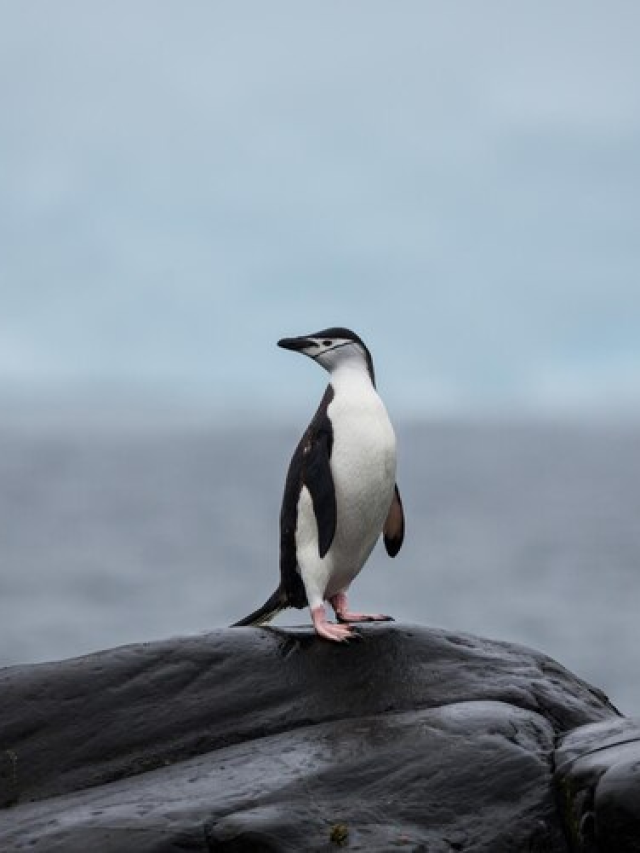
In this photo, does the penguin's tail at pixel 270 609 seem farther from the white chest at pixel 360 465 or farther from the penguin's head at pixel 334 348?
the penguin's head at pixel 334 348

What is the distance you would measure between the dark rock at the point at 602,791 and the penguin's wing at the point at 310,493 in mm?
2300

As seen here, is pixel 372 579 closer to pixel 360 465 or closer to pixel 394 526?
pixel 394 526

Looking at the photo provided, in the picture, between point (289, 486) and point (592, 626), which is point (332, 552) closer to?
point (289, 486)

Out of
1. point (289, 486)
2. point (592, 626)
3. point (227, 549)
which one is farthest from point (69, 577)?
point (289, 486)

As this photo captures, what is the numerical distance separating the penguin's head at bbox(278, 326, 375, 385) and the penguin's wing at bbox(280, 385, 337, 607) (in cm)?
25

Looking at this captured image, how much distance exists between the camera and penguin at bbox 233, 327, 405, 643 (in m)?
9.22

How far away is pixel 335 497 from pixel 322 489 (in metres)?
0.11

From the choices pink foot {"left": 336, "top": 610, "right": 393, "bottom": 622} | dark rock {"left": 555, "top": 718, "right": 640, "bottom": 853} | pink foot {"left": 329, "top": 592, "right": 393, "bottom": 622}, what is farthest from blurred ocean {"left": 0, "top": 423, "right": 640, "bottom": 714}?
dark rock {"left": 555, "top": 718, "right": 640, "bottom": 853}

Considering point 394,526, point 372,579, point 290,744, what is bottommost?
point 372,579

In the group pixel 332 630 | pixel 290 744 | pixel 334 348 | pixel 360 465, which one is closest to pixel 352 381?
pixel 334 348

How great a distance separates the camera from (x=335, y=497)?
9234 mm

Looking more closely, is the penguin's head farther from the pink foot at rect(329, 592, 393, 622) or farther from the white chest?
the pink foot at rect(329, 592, 393, 622)

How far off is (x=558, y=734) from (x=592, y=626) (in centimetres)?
6458

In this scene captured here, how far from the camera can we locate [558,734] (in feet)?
24.9
